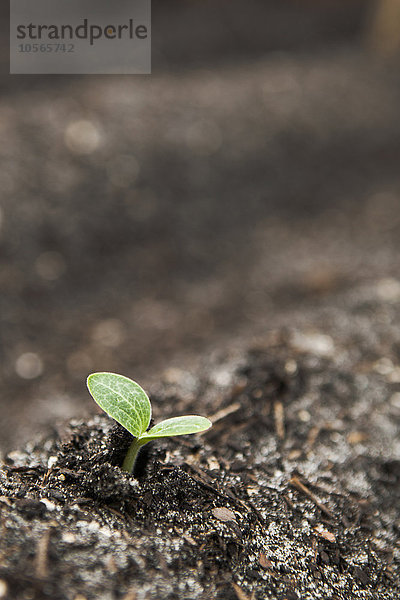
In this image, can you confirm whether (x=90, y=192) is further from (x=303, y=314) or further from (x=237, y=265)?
(x=303, y=314)

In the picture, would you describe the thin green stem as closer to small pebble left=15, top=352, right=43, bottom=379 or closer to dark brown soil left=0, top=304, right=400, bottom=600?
dark brown soil left=0, top=304, right=400, bottom=600

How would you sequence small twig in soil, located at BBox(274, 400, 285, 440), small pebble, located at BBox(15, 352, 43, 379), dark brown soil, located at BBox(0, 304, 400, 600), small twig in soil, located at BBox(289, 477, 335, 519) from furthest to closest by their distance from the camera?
small pebble, located at BBox(15, 352, 43, 379)
small twig in soil, located at BBox(274, 400, 285, 440)
small twig in soil, located at BBox(289, 477, 335, 519)
dark brown soil, located at BBox(0, 304, 400, 600)

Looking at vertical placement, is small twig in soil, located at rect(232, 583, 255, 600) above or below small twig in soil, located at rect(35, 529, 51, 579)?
below

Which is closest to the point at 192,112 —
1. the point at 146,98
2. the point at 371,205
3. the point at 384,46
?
the point at 146,98

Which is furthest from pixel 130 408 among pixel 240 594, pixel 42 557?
pixel 240 594

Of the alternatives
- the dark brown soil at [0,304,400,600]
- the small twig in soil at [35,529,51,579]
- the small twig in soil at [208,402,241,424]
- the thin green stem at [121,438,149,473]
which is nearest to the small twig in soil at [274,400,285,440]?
the dark brown soil at [0,304,400,600]

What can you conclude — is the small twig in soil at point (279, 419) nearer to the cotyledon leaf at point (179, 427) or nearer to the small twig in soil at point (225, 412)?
the small twig in soil at point (225, 412)

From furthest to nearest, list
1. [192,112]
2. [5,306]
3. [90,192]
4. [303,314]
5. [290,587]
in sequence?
1. [192,112]
2. [90,192]
3. [5,306]
4. [303,314]
5. [290,587]
